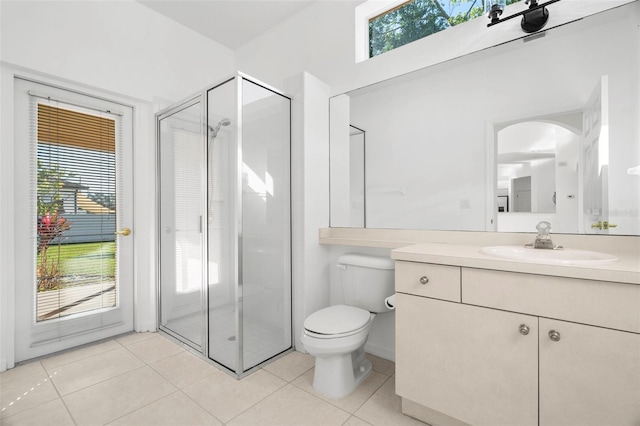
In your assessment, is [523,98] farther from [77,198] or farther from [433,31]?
[77,198]

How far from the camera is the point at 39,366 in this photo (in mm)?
2008

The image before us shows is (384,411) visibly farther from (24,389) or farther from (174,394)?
(24,389)

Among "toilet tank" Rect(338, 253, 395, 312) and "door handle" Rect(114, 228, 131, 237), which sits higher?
"door handle" Rect(114, 228, 131, 237)

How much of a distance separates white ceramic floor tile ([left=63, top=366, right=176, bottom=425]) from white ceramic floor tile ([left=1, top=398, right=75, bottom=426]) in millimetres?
32

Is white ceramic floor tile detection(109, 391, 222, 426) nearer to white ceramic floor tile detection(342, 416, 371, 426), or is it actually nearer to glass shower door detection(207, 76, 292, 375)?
glass shower door detection(207, 76, 292, 375)

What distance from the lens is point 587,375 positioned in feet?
3.42

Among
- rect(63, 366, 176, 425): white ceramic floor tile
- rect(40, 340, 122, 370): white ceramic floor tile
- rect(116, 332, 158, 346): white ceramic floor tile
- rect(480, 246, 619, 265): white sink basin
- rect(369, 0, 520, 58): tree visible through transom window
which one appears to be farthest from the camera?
rect(116, 332, 158, 346): white ceramic floor tile

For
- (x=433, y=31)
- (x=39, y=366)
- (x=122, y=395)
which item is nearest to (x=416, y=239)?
(x=433, y=31)

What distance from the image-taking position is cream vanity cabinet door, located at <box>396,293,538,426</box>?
3.80ft

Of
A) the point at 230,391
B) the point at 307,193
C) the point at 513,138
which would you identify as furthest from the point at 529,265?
the point at 230,391

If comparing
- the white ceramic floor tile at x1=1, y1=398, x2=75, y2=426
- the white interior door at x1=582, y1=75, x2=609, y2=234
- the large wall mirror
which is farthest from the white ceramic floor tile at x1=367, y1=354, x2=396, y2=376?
the white ceramic floor tile at x1=1, y1=398, x2=75, y2=426

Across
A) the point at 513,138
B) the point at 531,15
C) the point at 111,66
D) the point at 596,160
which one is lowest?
the point at 596,160

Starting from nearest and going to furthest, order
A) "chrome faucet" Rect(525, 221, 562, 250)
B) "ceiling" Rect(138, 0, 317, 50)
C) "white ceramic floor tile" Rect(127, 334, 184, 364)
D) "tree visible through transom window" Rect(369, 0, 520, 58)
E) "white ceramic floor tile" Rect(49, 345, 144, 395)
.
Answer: "chrome faucet" Rect(525, 221, 562, 250) → "white ceramic floor tile" Rect(49, 345, 144, 395) → "tree visible through transom window" Rect(369, 0, 520, 58) → "white ceramic floor tile" Rect(127, 334, 184, 364) → "ceiling" Rect(138, 0, 317, 50)

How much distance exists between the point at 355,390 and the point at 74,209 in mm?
2387
